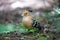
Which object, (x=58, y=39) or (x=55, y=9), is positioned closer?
(x=58, y=39)

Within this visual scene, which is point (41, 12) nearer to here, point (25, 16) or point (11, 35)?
point (25, 16)

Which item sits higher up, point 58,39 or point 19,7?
point 19,7

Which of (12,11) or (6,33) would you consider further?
(12,11)

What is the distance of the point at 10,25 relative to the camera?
1.43 meters

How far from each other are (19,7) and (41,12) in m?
0.15

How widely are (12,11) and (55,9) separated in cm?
28

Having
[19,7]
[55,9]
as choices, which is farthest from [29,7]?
[55,9]

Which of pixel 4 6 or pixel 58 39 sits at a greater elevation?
pixel 4 6

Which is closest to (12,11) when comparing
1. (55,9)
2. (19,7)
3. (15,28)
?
(19,7)

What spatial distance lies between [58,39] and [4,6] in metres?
0.45

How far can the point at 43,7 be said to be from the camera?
1.55m

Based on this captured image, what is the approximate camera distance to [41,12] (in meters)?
1.51

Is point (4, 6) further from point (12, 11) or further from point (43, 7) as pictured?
point (43, 7)

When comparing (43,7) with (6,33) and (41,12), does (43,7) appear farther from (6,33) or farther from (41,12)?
(6,33)
